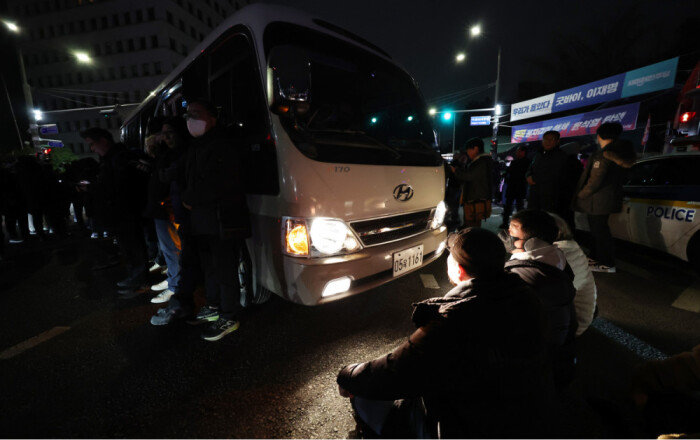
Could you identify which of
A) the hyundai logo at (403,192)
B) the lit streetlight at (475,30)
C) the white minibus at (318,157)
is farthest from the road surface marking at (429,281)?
the lit streetlight at (475,30)

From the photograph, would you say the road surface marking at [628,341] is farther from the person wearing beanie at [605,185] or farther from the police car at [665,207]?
the police car at [665,207]

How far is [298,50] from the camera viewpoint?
255 cm

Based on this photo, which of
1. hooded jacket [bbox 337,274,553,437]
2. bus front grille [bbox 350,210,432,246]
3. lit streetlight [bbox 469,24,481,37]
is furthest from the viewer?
lit streetlight [bbox 469,24,481,37]

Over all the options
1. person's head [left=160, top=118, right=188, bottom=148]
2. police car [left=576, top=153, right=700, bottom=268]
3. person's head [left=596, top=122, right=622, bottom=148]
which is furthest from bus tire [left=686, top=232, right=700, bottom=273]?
person's head [left=160, top=118, right=188, bottom=148]

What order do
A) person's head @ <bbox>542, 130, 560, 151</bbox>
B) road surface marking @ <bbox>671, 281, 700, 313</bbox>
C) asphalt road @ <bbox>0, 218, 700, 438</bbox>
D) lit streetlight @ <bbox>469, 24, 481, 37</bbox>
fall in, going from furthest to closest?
lit streetlight @ <bbox>469, 24, 481, 37</bbox> → person's head @ <bbox>542, 130, 560, 151</bbox> → road surface marking @ <bbox>671, 281, 700, 313</bbox> → asphalt road @ <bbox>0, 218, 700, 438</bbox>

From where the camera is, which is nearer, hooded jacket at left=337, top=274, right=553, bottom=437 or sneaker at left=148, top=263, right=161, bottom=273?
hooded jacket at left=337, top=274, right=553, bottom=437

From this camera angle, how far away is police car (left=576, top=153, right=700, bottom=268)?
12.2 feet

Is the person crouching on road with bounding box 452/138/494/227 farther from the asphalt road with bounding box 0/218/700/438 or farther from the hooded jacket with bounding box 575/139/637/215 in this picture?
the asphalt road with bounding box 0/218/700/438

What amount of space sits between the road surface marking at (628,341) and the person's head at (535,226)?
1449 millimetres

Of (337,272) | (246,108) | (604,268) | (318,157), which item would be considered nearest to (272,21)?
(246,108)

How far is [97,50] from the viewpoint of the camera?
137 feet

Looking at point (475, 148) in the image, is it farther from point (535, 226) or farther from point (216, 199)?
point (216, 199)

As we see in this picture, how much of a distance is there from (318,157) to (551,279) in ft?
5.50

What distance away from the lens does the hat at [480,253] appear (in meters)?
1.10
